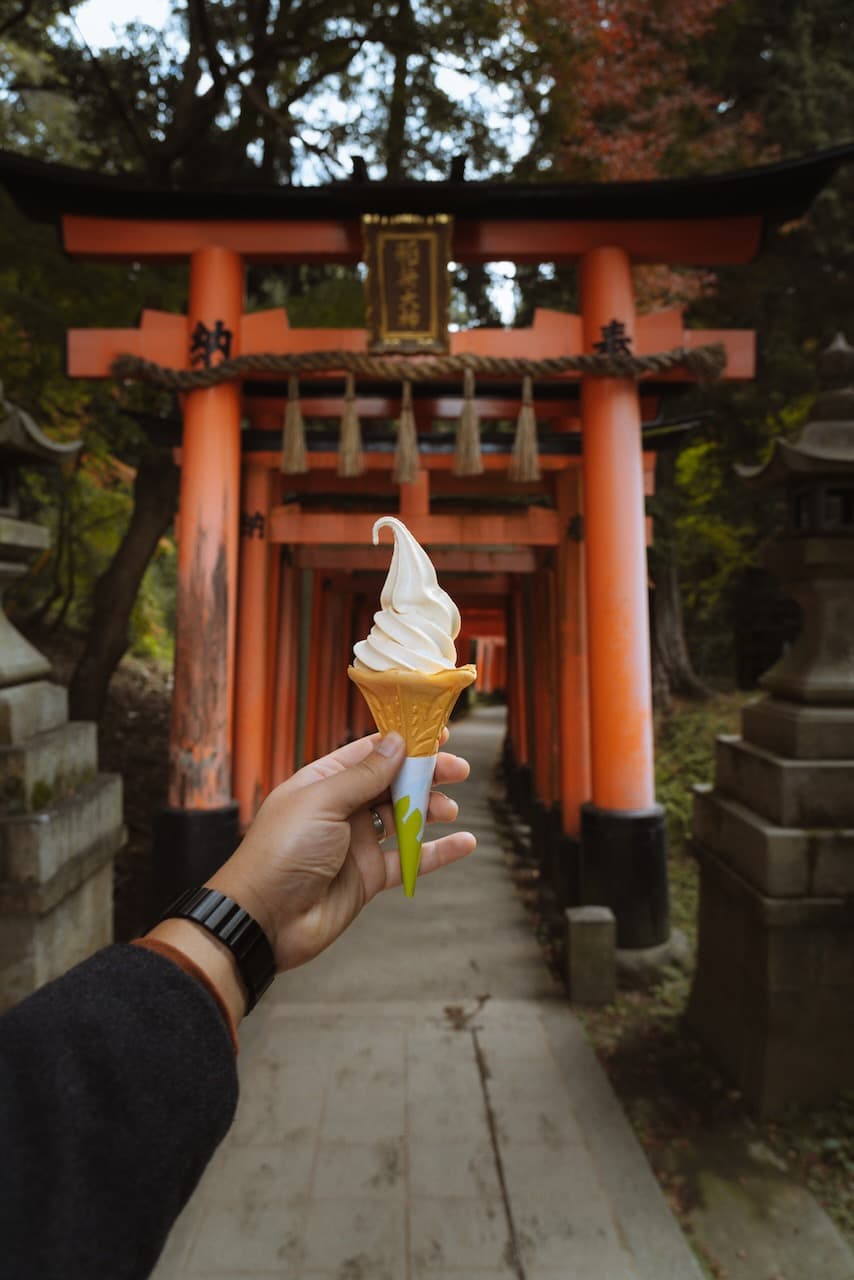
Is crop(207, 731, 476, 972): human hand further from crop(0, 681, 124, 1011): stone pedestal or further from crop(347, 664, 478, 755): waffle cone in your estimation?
crop(0, 681, 124, 1011): stone pedestal

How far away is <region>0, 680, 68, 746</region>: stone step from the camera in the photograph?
351cm

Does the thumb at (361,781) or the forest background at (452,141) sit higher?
the forest background at (452,141)

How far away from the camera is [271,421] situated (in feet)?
28.8

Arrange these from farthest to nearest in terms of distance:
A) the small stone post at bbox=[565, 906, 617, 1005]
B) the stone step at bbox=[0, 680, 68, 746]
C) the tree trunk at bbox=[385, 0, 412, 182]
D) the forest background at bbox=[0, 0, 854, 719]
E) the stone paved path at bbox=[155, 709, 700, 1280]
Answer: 1. the tree trunk at bbox=[385, 0, 412, 182]
2. the forest background at bbox=[0, 0, 854, 719]
3. the small stone post at bbox=[565, 906, 617, 1005]
4. the stone step at bbox=[0, 680, 68, 746]
5. the stone paved path at bbox=[155, 709, 700, 1280]

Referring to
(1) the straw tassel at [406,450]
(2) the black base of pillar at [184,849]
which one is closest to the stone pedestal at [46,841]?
(2) the black base of pillar at [184,849]

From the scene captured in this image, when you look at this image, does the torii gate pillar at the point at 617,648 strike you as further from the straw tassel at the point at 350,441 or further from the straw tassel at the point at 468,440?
the straw tassel at the point at 350,441

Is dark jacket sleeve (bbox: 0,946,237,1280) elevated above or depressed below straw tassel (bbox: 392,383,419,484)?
below

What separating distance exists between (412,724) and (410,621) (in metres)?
0.27

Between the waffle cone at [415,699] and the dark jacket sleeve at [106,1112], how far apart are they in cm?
89

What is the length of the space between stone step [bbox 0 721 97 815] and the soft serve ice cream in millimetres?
2161

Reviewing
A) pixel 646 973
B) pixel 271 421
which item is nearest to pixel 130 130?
pixel 271 421

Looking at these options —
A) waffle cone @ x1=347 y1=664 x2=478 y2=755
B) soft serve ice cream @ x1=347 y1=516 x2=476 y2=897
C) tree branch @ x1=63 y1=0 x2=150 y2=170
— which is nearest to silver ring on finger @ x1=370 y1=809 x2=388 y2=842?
soft serve ice cream @ x1=347 y1=516 x2=476 y2=897

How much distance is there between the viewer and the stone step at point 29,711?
3.51 metres

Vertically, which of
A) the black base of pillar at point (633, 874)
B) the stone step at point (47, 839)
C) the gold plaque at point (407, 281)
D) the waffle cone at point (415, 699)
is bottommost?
the black base of pillar at point (633, 874)
